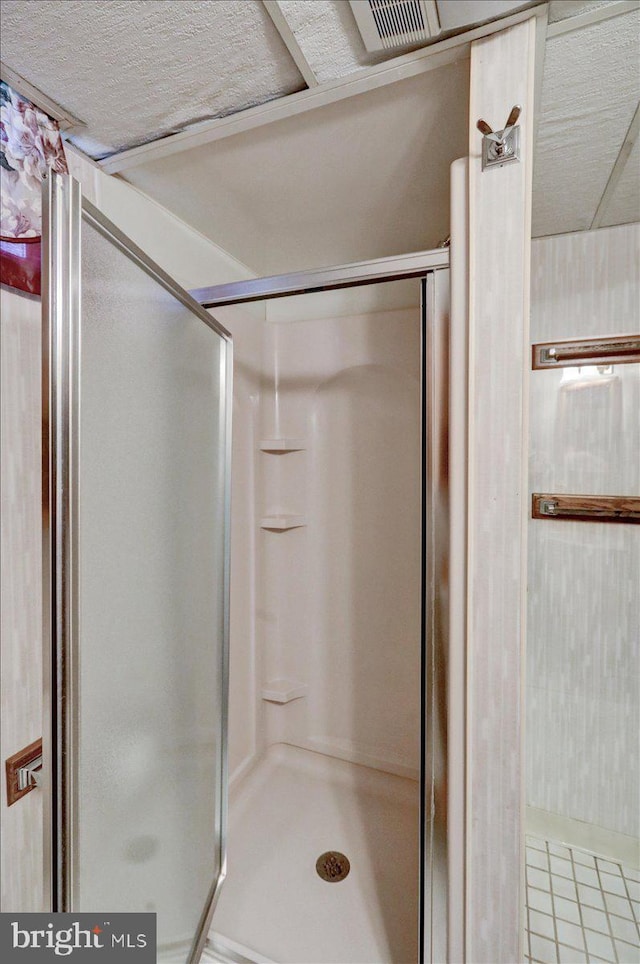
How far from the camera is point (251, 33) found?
78cm

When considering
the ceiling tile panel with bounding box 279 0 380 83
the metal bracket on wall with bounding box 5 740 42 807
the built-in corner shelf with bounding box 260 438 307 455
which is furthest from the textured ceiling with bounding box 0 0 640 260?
the metal bracket on wall with bounding box 5 740 42 807

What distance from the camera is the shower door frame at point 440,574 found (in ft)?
2.74

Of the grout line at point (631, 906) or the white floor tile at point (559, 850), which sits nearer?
the grout line at point (631, 906)

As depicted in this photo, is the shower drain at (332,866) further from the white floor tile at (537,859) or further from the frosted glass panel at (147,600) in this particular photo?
the white floor tile at (537,859)

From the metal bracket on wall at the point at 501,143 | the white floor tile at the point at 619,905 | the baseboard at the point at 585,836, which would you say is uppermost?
the metal bracket on wall at the point at 501,143

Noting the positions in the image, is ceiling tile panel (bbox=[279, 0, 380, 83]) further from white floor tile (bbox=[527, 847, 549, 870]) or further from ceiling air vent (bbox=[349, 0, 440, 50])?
white floor tile (bbox=[527, 847, 549, 870])

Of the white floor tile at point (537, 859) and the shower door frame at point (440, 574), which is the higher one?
the shower door frame at point (440, 574)

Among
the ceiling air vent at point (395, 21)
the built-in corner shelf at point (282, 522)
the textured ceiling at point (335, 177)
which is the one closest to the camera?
the ceiling air vent at point (395, 21)

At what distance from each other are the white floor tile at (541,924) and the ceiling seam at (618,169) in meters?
1.96

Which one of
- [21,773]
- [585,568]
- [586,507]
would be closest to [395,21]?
[586,507]

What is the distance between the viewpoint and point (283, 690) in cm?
188

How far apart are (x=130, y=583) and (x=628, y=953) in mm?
1519

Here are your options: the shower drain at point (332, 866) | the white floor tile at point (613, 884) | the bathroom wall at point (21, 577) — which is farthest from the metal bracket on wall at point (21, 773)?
the white floor tile at point (613, 884)

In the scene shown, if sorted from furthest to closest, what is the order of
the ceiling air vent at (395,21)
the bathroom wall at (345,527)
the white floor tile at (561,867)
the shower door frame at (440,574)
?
the bathroom wall at (345,527) < the white floor tile at (561,867) < the shower door frame at (440,574) < the ceiling air vent at (395,21)
